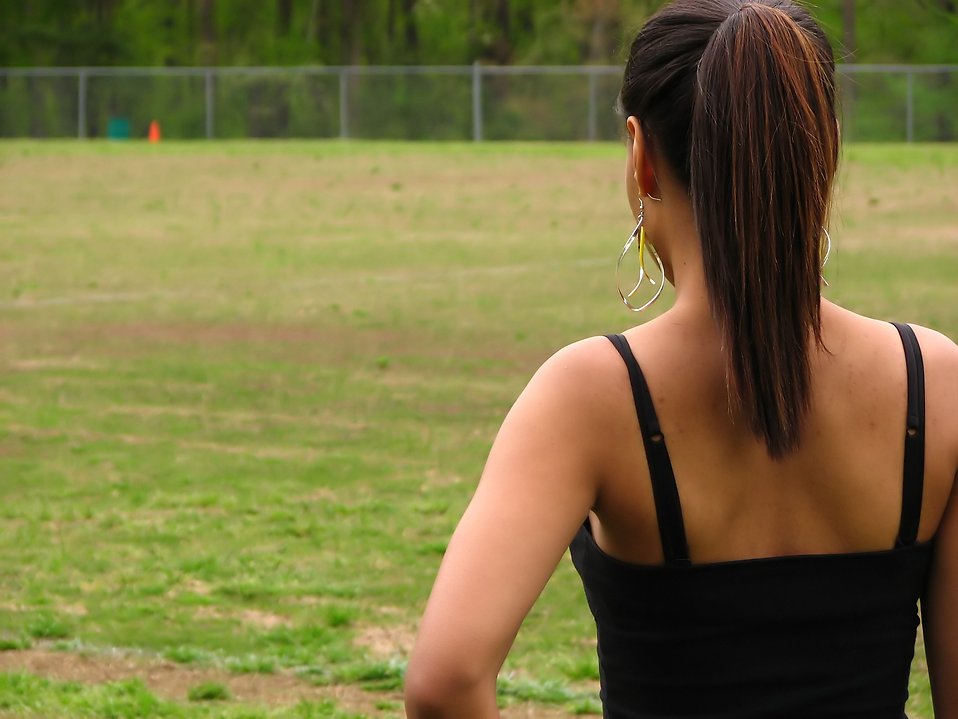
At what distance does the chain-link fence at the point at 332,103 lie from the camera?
3912 cm

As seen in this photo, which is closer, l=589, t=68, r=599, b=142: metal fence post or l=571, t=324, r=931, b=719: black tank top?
l=571, t=324, r=931, b=719: black tank top

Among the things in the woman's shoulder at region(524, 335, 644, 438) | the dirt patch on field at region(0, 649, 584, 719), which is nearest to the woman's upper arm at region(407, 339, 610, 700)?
the woman's shoulder at region(524, 335, 644, 438)

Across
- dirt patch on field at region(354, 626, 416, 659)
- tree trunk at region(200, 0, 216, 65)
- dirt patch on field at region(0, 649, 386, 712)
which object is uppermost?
tree trunk at region(200, 0, 216, 65)

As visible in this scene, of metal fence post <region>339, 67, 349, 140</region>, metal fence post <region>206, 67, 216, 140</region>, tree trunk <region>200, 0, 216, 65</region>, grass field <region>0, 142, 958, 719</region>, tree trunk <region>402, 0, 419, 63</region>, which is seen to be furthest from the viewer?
tree trunk <region>402, 0, 419, 63</region>

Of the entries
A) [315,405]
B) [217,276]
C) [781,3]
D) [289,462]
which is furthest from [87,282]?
[781,3]

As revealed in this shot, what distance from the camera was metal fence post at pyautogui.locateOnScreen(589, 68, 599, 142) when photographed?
38.6 m

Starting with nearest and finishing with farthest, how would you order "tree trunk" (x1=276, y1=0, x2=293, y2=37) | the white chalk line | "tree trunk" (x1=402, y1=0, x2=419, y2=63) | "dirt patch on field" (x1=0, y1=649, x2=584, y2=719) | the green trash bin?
"dirt patch on field" (x1=0, y1=649, x2=584, y2=719), the white chalk line, the green trash bin, "tree trunk" (x1=402, y1=0, x2=419, y2=63), "tree trunk" (x1=276, y1=0, x2=293, y2=37)

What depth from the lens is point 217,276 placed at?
1733 centimetres

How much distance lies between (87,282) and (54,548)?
34.4 ft

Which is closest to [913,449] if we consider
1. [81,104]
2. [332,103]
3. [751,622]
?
[751,622]

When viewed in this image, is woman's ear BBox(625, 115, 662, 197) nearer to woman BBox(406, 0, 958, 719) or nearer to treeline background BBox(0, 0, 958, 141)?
woman BBox(406, 0, 958, 719)

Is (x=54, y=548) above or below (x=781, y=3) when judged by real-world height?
below

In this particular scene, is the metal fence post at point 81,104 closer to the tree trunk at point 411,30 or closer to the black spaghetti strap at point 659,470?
the tree trunk at point 411,30

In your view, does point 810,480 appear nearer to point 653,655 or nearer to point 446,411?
point 653,655
